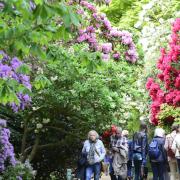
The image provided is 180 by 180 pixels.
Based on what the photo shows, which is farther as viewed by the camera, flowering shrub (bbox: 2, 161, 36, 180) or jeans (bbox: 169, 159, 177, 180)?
jeans (bbox: 169, 159, 177, 180)

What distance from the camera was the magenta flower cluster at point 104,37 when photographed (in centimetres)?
1378

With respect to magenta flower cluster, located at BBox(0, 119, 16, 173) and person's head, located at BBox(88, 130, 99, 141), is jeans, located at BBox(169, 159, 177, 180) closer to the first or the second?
person's head, located at BBox(88, 130, 99, 141)

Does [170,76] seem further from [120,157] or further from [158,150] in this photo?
[158,150]

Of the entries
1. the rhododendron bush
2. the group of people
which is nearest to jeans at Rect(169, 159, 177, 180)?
the group of people

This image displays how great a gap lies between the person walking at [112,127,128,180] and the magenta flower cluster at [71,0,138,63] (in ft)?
7.09

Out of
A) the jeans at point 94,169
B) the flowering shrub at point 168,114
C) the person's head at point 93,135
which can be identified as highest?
the flowering shrub at point 168,114

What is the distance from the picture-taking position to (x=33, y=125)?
14086mm

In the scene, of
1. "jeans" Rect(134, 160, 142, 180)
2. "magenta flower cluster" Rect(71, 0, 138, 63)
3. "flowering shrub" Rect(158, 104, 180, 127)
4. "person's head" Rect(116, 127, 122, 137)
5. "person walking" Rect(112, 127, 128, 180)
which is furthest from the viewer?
"flowering shrub" Rect(158, 104, 180, 127)

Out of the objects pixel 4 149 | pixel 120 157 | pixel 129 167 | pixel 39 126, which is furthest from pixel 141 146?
pixel 4 149

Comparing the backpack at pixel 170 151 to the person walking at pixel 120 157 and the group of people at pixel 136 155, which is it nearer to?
the group of people at pixel 136 155

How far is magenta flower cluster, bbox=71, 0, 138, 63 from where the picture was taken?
13781mm

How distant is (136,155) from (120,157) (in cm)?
37

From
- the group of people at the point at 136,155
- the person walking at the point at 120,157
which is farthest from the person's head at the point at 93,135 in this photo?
the person walking at the point at 120,157

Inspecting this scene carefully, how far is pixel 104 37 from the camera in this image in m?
15.6
